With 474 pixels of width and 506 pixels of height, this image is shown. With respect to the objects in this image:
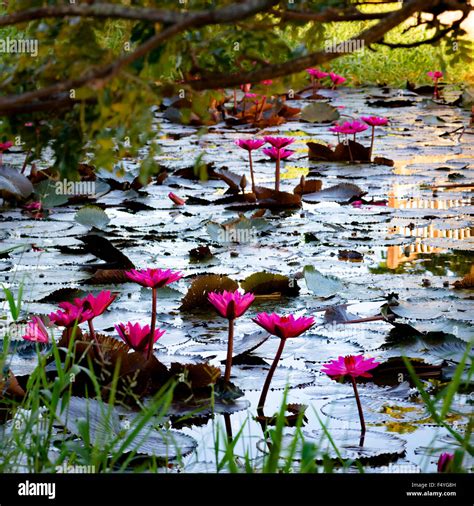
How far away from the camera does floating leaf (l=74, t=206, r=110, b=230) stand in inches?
163

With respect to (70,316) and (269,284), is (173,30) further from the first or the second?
(269,284)

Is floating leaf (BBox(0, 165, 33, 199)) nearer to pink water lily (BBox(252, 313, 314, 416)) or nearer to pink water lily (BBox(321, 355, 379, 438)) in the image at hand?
pink water lily (BBox(252, 313, 314, 416))

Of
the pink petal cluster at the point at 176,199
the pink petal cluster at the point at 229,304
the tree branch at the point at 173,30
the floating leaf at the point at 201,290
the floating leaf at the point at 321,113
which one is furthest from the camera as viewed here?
the floating leaf at the point at 321,113

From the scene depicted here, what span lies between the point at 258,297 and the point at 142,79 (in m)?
1.66

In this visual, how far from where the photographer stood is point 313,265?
3566 millimetres

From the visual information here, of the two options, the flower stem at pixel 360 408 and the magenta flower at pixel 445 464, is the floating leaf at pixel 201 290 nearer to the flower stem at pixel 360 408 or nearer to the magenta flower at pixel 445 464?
the flower stem at pixel 360 408

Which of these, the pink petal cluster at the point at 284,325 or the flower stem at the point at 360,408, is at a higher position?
the pink petal cluster at the point at 284,325

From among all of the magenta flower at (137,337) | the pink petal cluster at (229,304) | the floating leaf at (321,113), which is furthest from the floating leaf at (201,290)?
the floating leaf at (321,113)

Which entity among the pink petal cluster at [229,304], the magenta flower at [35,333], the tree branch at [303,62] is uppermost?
the tree branch at [303,62]

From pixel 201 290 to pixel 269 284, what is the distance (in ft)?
0.92

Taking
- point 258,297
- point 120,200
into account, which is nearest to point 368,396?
point 258,297

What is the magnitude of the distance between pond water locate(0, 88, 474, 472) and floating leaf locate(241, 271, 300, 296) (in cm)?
3

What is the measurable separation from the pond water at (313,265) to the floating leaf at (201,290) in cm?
3

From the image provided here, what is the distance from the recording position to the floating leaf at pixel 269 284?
10.5 ft
